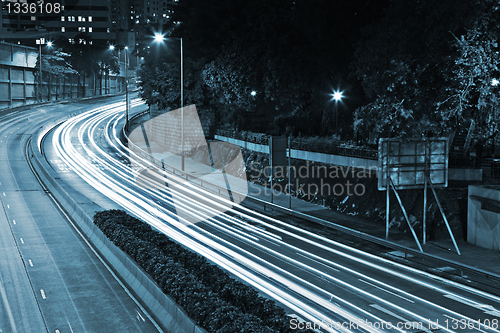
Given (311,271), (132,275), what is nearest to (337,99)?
(311,271)

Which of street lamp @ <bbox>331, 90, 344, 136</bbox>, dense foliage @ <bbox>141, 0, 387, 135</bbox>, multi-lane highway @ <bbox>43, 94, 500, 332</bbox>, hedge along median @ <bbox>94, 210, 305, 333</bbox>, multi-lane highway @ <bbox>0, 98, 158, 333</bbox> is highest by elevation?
dense foliage @ <bbox>141, 0, 387, 135</bbox>

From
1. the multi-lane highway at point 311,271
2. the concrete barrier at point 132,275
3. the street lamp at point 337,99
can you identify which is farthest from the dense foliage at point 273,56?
the concrete barrier at point 132,275

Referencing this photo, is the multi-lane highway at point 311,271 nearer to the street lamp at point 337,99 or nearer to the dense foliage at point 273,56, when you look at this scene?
the street lamp at point 337,99

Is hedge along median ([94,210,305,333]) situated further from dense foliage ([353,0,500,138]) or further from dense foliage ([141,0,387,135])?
dense foliage ([141,0,387,135])

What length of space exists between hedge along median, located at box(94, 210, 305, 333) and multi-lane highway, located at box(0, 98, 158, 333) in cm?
128

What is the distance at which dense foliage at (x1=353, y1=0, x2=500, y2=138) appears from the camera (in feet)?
88.7

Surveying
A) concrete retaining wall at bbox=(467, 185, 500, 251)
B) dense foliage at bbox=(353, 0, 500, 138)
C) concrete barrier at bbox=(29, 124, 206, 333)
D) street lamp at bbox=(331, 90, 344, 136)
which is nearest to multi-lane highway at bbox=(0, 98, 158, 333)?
concrete barrier at bbox=(29, 124, 206, 333)

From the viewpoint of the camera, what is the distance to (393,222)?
2903 centimetres

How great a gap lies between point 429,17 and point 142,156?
3517 cm

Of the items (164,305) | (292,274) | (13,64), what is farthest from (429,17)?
(13,64)

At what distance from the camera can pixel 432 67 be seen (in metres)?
31.1

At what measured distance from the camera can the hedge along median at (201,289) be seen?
12.6 metres

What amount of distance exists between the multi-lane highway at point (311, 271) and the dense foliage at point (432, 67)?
1003 cm

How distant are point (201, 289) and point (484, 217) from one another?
617 inches
